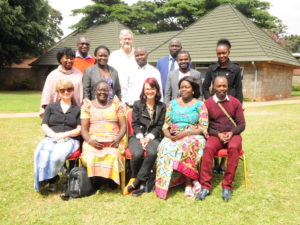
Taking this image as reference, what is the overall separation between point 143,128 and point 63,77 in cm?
155

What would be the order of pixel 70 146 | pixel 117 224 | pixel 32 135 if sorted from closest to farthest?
1. pixel 117 224
2. pixel 70 146
3. pixel 32 135

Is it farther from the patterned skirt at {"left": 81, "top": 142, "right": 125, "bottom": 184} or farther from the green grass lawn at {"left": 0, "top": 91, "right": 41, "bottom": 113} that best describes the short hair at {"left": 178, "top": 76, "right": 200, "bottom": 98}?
the green grass lawn at {"left": 0, "top": 91, "right": 41, "bottom": 113}

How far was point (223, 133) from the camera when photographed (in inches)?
169

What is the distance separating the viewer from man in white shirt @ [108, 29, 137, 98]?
17.2ft

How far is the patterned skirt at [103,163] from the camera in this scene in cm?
395

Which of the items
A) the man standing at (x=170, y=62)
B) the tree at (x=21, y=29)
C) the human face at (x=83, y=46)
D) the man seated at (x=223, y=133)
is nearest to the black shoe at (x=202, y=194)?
the man seated at (x=223, y=133)

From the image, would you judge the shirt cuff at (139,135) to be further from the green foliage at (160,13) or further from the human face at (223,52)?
the green foliage at (160,13)

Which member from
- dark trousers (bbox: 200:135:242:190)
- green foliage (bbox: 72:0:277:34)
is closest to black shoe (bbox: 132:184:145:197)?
dark trousers (bbox: 200:135:242:190)

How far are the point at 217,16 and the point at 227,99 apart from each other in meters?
17.3

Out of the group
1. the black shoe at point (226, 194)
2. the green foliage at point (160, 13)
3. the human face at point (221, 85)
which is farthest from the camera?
the green foliage at point (160, 13)

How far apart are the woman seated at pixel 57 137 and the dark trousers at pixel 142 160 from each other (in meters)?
0.91

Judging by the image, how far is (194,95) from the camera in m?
4.52

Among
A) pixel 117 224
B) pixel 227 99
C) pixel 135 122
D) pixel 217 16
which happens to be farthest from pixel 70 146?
pixel 217 16

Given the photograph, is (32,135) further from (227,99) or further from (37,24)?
(37,24)
